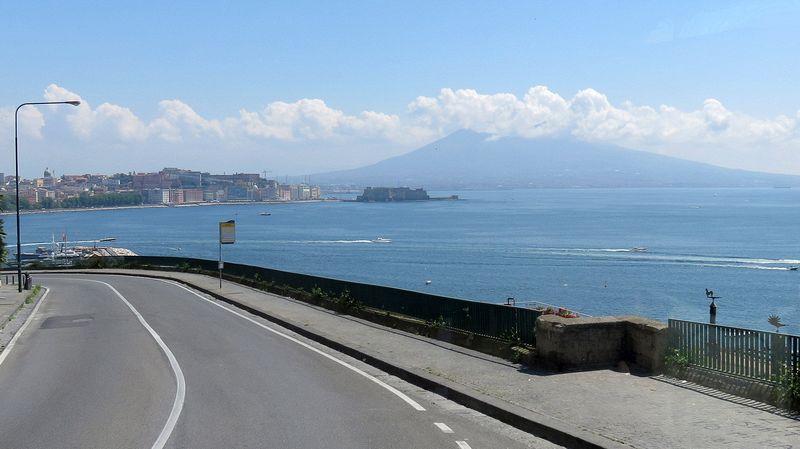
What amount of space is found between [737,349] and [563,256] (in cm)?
9099

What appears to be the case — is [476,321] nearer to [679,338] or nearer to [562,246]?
[679,338]

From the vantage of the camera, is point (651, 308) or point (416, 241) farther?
point (416, 241)

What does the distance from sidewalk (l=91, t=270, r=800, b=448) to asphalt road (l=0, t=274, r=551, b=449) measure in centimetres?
36

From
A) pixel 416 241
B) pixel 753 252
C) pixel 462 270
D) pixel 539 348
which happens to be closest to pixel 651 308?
pixel 462 270

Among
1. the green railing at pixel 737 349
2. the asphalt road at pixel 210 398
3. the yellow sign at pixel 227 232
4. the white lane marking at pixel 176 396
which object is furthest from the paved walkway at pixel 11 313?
the green railing at pixel 737 349

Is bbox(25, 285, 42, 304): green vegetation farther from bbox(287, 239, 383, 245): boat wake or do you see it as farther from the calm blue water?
bbox(287, 239, 383, 245): boat wake

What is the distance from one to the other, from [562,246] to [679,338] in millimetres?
103784

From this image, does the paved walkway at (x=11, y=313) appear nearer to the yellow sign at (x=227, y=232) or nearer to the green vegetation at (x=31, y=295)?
the green vegetation at (x=31, y=295)

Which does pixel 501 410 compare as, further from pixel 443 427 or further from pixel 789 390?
pixel 789 390

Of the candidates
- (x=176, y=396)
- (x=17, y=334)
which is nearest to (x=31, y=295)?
(x=17, y=334)

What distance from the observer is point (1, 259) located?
1667 inches

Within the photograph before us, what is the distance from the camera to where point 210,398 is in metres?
11.1

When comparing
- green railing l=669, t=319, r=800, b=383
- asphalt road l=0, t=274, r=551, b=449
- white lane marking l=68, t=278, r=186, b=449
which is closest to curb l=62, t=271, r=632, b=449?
asphalt road l=0, t=274, r=551, b=449

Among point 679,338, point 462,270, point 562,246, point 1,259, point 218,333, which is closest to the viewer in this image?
point 679,338
